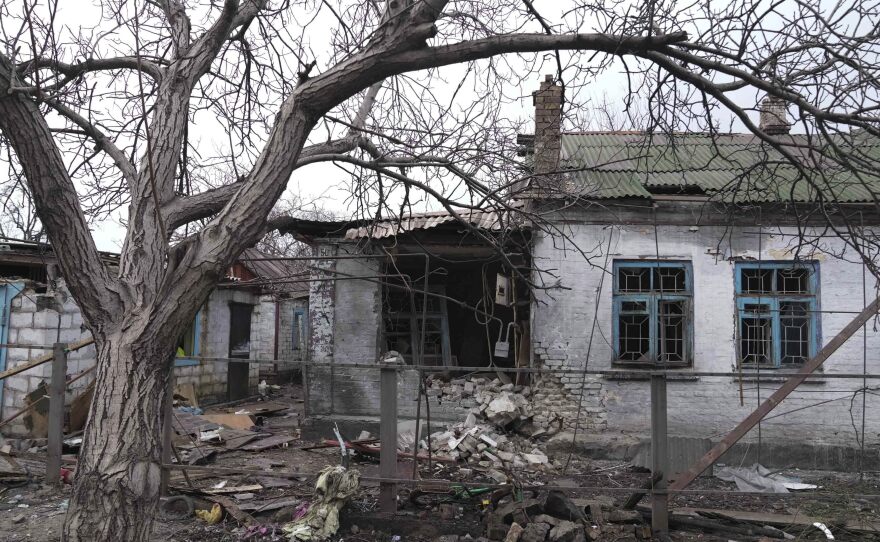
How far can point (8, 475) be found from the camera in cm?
645

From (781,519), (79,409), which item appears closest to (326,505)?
(781,519)

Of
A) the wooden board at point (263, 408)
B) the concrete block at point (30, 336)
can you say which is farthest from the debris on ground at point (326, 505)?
the wooden board at point (263, 408)

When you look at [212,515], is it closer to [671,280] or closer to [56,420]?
[56,420]

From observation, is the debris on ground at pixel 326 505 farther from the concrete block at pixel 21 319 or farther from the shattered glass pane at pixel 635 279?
the concrete block at pixel 21 319

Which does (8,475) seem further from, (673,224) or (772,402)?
(673,224)

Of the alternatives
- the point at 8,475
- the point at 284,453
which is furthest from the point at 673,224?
the point at 8,475

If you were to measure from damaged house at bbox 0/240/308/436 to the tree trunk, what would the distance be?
2136 mm

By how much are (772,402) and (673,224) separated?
171 inches

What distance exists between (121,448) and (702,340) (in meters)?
8.04

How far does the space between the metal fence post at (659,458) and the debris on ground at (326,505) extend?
2.43m

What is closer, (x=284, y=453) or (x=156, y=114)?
(x=156, y=114)

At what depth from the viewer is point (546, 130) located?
8594 mm

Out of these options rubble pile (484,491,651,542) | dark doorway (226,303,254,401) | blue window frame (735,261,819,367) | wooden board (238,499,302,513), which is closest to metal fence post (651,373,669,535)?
rubble pile (484,491,651,542)

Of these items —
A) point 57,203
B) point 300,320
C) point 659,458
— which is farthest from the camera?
point 300,320
